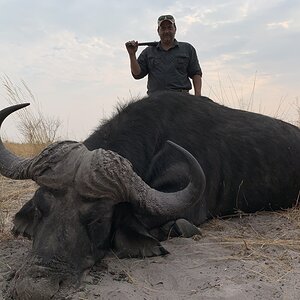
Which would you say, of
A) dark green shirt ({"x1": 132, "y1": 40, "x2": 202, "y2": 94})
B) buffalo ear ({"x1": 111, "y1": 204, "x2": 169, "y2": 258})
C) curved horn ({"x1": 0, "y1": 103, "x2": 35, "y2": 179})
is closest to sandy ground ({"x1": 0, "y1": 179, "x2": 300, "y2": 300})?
buffalo ear ({"x1": 111, "y1": 204, "x2": 169, "y2": 258})

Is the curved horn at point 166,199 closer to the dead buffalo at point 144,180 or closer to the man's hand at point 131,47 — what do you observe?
the dead buffalo at point 144,180

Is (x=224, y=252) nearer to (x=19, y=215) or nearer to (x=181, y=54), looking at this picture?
(x=19, y=215)

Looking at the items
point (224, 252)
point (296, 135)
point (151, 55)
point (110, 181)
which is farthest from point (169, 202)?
point (151, 55)

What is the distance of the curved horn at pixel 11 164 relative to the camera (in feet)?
13.0

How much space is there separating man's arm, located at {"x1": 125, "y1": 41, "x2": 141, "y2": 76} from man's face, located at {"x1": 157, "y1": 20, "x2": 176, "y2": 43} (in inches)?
21.7

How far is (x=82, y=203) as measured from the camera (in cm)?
362

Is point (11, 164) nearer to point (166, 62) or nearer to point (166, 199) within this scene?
point (166, 199)

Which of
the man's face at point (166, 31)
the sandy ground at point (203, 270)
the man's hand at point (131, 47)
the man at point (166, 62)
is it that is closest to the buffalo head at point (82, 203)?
the sandy ground at point (203, 270)

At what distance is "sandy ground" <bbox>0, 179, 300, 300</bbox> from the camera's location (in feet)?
10.8

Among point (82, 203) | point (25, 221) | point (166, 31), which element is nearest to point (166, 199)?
point (82, 203)

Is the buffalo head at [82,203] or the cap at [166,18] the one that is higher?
the cap at [166,18]

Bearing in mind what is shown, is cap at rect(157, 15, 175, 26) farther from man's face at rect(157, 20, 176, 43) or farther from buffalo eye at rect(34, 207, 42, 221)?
buffalo eye at rect(34, 207, 42, 221)

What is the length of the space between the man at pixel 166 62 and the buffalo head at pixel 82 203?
15.2ft

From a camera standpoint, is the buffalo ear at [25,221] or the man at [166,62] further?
the man at [166,62]
